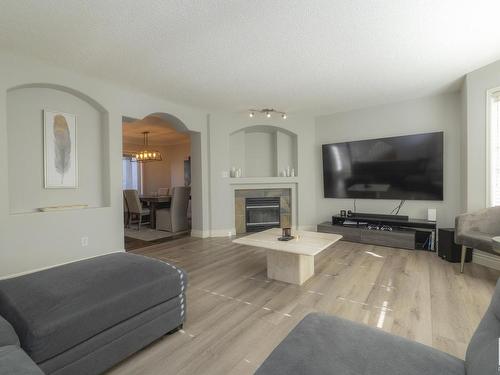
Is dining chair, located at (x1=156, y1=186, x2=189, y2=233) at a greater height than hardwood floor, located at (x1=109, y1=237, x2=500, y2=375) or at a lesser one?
greater

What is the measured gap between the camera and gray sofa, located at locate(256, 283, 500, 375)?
880 mm

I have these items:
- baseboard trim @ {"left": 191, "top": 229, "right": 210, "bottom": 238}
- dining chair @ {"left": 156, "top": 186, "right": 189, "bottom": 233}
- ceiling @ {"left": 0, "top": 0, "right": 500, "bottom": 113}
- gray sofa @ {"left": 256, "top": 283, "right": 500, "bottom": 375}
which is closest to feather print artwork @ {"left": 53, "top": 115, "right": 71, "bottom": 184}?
ceiling @ {"left": 0, "top": 0, "right": 500, "bottom": 113}

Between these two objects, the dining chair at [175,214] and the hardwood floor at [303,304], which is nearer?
the hardwood floor at [303,304]

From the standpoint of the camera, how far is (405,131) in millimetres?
4457

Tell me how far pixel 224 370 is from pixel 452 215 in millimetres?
4311

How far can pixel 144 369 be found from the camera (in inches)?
57.7

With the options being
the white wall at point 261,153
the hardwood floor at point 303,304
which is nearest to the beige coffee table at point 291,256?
the hardwood floor at point 303,304

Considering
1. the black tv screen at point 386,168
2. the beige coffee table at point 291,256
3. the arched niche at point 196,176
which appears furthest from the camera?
the arched niche at point 196,176

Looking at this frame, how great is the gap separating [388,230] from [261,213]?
2.49m

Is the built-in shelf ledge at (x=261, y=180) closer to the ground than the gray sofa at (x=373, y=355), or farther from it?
farther from it

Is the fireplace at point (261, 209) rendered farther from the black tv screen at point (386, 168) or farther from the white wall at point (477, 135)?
the white wall at point (477, 135)

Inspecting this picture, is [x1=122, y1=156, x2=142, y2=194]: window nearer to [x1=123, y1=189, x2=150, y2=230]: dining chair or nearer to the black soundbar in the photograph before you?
[x1=123, y1=189, x2=150, y2=230]: dining chair

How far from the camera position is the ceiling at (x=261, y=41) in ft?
6.94

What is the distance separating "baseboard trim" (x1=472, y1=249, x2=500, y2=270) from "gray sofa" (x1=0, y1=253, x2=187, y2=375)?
12.2 ft
